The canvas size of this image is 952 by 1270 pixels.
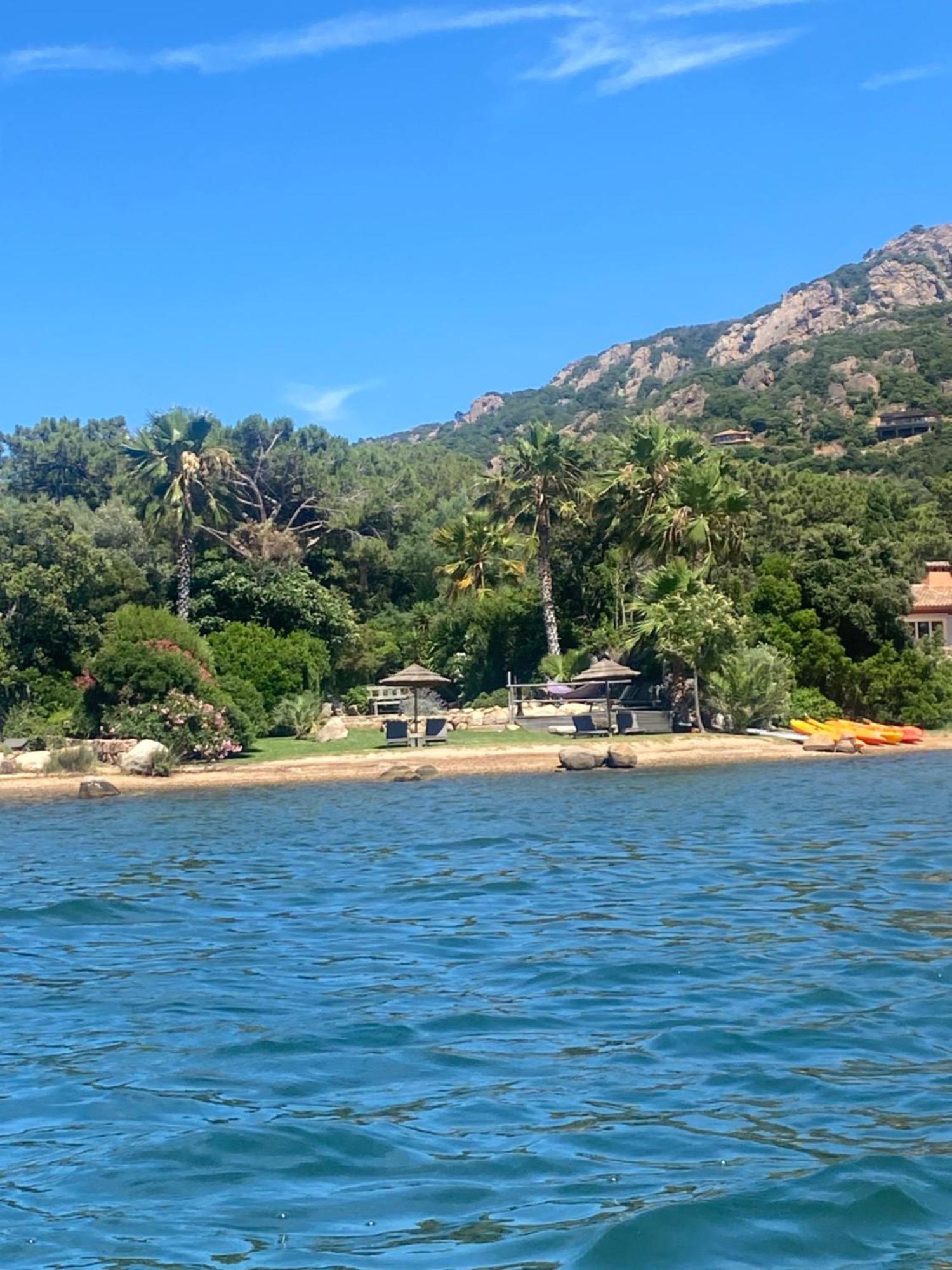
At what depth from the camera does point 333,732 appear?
135 ft

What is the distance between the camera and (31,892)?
1722 cm

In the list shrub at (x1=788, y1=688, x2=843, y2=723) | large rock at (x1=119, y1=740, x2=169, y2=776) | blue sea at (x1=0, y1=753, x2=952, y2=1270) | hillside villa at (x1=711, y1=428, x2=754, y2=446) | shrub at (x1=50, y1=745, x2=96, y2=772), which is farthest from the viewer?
hillside villa at (x1=711, y1=428, x2=754, y2=446)

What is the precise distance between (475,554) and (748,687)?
50.0ft

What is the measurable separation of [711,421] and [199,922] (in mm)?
98683

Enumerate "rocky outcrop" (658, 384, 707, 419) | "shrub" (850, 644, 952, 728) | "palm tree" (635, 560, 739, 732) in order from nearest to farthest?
1. "palm tree" (635, 560, 739, 732)
2. "shrub" (850, 644, 952, 728)
3. "rocky outcrop" (658, 384, 707, 419)

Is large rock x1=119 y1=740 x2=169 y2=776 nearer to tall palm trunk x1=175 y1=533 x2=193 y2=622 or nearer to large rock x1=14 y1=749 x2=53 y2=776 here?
large rock x1=14 y1=749 x2=53 y2=776

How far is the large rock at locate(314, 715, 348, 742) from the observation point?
40969 mm

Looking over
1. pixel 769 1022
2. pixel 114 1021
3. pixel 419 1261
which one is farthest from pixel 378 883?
pixel 419 1261

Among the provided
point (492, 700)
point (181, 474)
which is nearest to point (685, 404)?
point (492, 700)

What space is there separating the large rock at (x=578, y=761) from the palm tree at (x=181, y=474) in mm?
18824

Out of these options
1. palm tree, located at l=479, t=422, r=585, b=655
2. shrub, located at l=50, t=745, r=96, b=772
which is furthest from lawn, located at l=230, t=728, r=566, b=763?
palm tree, located at l=479, t=422, r=585, b=655

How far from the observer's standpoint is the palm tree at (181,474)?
47781mm

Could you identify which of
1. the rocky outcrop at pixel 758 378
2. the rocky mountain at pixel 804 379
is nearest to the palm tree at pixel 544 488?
the rocky mountain at pixel 804 379

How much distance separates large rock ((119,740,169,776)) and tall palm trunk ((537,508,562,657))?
16691mm
